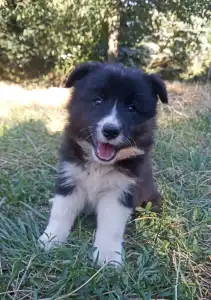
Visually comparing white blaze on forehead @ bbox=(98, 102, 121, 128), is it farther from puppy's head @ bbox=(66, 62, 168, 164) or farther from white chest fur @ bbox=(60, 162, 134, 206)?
white chest fur @ bbox=(60, 162, 134, 206)

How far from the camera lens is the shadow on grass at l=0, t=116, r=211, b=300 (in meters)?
2.36

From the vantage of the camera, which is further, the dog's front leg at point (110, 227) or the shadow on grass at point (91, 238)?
the dog's front leg at point (110, 227)

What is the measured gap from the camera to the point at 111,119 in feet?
9.03

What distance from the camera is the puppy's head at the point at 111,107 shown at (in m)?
2.80

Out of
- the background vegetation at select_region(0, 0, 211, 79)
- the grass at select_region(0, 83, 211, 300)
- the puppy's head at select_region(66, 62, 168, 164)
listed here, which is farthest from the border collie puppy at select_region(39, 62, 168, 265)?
the background vegetation at select_region(0, 0, 211, 79)

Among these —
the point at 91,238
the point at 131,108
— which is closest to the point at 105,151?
the point at 131,108

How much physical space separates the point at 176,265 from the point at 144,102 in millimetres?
1155

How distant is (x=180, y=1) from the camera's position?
11.5 meters

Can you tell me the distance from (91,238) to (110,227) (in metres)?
0.21

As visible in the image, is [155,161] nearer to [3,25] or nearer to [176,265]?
[176,265]

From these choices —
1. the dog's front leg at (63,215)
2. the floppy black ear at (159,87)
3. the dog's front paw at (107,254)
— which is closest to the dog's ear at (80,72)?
the floppy black ear at (159,87)

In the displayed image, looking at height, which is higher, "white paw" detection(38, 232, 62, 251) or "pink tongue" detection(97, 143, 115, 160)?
"pink tongue" detection(97, 143, 115, 160)

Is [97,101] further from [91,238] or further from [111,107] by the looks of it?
[91,238]

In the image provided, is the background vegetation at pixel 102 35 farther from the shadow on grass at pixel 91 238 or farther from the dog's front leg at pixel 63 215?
the dog's front leg at pixel 63 215
